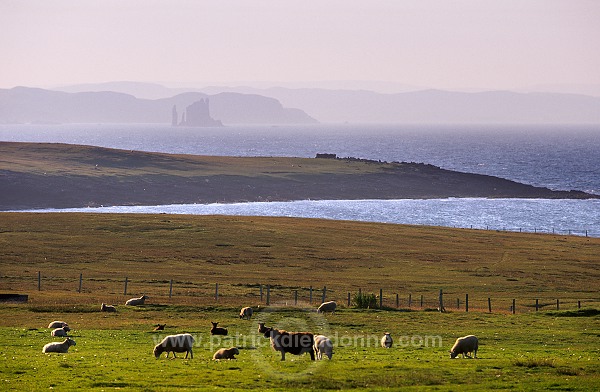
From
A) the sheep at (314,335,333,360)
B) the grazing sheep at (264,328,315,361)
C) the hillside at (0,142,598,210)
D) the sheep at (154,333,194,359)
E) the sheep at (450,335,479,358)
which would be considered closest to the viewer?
the grazing sheep at (264,328,315,361)

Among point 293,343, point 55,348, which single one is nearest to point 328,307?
point 293,343

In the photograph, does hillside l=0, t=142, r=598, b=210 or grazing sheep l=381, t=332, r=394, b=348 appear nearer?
grazing sheep l=381, t=332, r=394, b=348

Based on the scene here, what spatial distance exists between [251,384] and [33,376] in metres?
6.50

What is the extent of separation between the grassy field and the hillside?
4374cm

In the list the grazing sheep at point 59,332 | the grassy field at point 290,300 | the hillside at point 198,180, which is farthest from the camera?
the hillside at point 198,180

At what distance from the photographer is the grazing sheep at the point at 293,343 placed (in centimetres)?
2667

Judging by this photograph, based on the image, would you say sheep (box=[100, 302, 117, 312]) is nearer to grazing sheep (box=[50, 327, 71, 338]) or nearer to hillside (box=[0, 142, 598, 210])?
grazing sheep (box=[50, 327, 71, 338])

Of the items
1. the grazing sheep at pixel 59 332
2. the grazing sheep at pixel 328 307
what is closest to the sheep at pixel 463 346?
the grazing sheep at pixel 328 307

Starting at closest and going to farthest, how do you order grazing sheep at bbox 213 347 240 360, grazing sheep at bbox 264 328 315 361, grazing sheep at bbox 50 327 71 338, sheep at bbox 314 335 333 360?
1. grazing sheep at bbox 264 328 315 361
2. sheep at bbox 314 335 333 360
3. grazing sheep at bbox 213 347 240 360
4. grazing sheep at bbox 50 327 71 338

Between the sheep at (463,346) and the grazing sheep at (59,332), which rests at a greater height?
the sheep at (463,346)

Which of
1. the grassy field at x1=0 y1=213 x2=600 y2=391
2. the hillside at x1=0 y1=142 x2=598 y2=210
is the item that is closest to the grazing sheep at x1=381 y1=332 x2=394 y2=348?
the grassy field at x1=0 y1=213 x2=600 y2=391

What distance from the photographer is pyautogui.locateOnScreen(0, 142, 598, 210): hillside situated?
474ft

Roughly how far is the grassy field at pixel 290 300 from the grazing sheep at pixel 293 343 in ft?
1.46

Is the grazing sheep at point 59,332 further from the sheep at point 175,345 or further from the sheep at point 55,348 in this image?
the sheep at point 175,345
